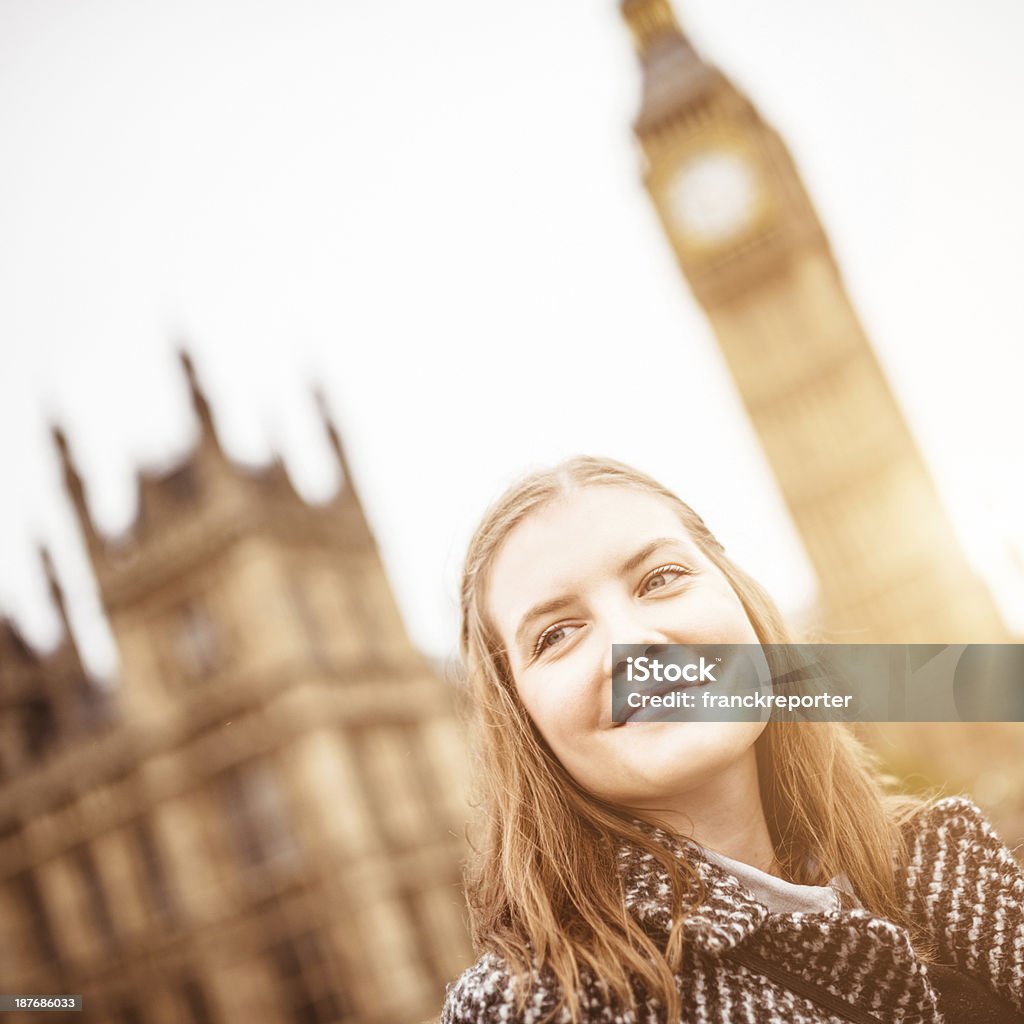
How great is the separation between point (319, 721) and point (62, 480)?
10.9 feet

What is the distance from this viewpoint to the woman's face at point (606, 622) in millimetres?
1143

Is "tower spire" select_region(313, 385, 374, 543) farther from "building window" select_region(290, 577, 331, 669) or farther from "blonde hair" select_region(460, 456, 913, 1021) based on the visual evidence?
"blonde hair" select_region(460, 456, 913, 1021)

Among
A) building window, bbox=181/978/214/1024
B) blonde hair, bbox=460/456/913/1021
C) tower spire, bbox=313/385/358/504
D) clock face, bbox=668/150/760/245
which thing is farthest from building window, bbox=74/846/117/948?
blonde hair, bbox=460/456/913/1021

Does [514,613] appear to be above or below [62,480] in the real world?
below

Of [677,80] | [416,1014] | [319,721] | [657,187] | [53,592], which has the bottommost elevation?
[416,1014]

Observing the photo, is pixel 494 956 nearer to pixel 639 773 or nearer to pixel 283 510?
pixel 639 773

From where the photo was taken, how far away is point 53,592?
8.88 meters

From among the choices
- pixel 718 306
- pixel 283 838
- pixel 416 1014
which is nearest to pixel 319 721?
pixel 283 838

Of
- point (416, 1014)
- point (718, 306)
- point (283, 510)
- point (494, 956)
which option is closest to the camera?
point (494, 956)

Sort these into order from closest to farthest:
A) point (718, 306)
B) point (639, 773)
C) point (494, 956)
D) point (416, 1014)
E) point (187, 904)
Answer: point (494, 956) → point (639, 773) → point (416, 1014) → point (187, 904) → point (718, 306)

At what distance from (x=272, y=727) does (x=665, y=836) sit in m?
8.55

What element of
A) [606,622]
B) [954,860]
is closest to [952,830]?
[954,860]

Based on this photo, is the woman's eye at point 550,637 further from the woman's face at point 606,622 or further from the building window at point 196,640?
the building window at point 196,640
